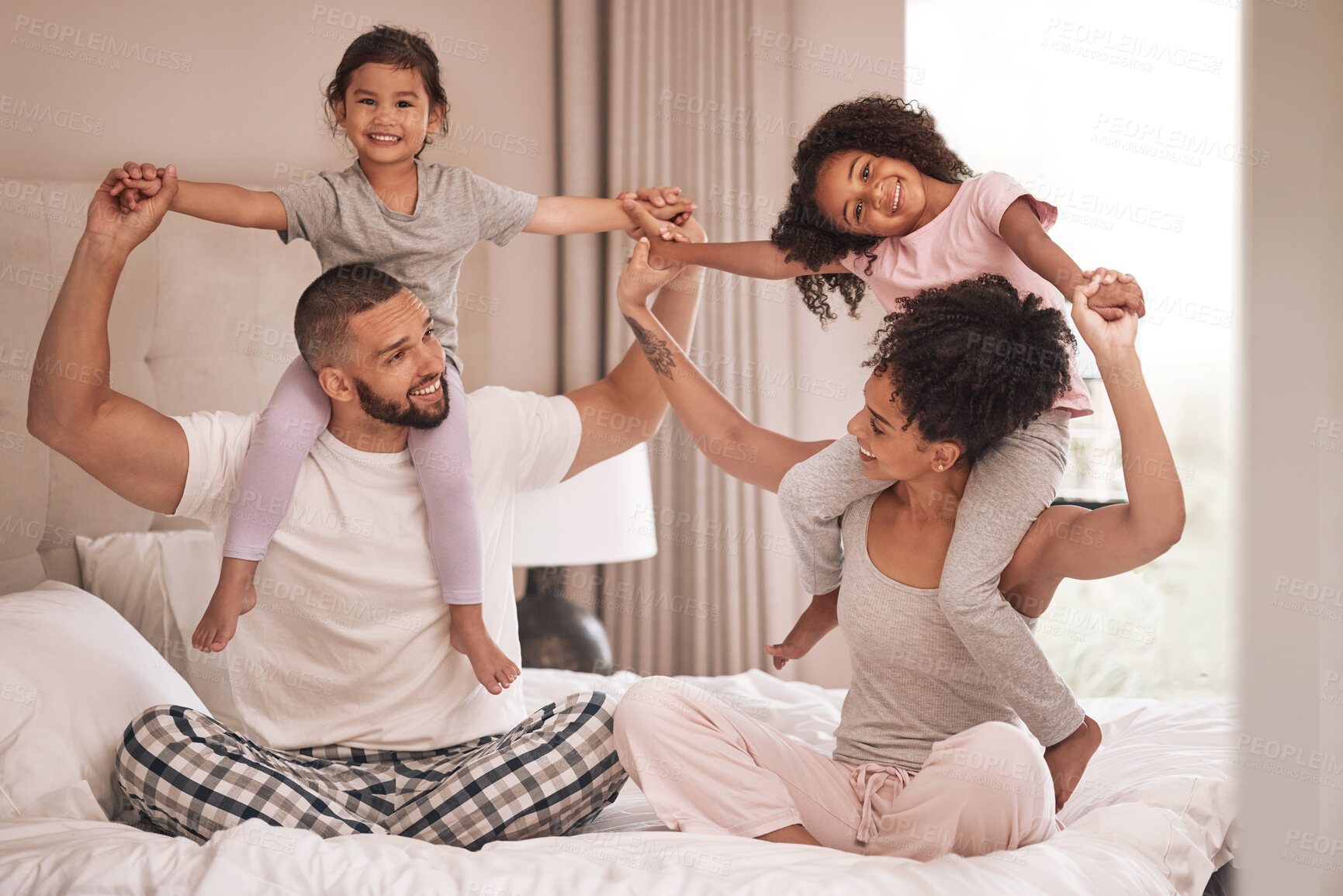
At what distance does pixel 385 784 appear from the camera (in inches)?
59.2

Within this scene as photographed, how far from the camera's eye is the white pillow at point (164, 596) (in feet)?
6.70

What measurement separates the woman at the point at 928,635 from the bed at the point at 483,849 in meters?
0.08

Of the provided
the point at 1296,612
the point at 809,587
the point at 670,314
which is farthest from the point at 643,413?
the point at 1296,612

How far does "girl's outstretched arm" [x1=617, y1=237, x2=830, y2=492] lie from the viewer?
1.68m

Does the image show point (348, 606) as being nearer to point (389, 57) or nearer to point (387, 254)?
point (387, 254)

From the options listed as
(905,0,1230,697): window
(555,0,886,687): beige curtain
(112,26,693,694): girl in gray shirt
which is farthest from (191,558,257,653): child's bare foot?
(905,0,1230,697): window

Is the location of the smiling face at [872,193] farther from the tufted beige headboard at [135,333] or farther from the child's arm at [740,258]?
the tufted beige headboard at [135,333]

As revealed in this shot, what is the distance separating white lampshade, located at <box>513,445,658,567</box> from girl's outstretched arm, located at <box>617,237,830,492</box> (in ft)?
2.58

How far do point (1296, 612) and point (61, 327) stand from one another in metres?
1.56

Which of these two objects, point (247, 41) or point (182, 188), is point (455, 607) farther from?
point (247, 41)

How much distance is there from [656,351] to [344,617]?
692mm

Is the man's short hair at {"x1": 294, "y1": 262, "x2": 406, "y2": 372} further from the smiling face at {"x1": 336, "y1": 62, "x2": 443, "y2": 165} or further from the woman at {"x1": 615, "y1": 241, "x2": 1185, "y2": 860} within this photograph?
the woman at {"x1": 615, "y1": 241, "x2": 1185, "y2": 860}

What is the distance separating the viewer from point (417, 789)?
1.49 m

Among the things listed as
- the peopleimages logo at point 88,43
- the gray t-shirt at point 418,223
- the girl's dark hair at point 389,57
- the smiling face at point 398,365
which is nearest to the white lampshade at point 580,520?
the gray t-shirt at point 418,223
